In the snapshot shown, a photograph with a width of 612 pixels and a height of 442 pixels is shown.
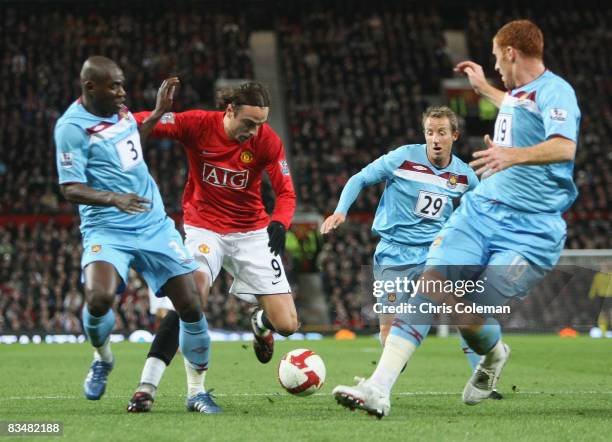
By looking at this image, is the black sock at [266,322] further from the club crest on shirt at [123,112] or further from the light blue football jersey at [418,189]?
the club crest on shirt at [123,112]

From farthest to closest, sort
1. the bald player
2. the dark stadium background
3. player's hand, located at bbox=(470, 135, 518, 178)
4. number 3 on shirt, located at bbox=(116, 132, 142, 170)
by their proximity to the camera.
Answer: the dark stadium background
number 3 on shirt, located at bbox=(116, 132, 142, 170)
the bald player
player's hand, located at bbox=(470, 135, 518, 178)

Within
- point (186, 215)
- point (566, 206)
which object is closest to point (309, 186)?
point (186, 215)

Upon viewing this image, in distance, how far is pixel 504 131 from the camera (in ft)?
20.5

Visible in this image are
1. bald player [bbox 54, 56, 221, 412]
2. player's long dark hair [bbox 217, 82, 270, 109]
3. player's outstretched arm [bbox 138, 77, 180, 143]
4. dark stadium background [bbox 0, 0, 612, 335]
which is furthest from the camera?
dark stadium background [bbox 0, 0, 612, 335]

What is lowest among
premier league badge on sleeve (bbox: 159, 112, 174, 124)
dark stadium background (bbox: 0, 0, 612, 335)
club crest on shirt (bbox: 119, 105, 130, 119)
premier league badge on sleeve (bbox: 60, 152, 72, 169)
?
dark stadium background (bbox: 0, 0, 612, 335)

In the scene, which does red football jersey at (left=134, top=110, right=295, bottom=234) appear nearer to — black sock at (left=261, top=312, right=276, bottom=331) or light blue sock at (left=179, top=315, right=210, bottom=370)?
black sock at (left=261, top=312, right=276, bottom=331)

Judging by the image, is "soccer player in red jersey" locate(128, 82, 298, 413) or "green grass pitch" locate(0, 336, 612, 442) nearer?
"green grass pitch" locate(0, 336, 612, 442)

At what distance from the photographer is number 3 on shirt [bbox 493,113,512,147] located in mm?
6211

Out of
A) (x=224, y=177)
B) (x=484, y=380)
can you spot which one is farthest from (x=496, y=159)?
(x=224, y=177)

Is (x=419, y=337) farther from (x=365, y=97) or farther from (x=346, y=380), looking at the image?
(x=365, y=97)

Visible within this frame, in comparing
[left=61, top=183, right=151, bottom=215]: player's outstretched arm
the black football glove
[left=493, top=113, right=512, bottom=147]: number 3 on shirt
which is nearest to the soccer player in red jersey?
the black football glove

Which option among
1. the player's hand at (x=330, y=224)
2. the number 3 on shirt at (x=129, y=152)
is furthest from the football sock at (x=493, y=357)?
the number 3 on shirt at (x=129, y=152)

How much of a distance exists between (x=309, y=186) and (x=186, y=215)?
18.6 meters

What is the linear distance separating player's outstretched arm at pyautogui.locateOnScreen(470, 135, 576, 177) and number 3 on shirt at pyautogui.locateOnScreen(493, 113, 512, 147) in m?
0.47
